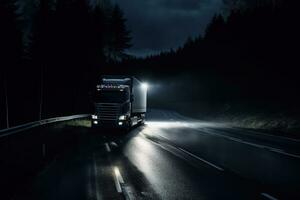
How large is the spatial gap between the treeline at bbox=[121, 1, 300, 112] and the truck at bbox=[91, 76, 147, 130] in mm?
16955

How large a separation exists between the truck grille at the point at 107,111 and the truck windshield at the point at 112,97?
363mm

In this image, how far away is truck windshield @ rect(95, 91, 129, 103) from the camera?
25891 mm

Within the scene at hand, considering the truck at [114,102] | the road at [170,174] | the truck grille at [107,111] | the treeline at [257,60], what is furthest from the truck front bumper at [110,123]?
the treeline at [257,60]

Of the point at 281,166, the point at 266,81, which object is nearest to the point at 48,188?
the point at 281,166

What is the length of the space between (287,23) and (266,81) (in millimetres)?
9521

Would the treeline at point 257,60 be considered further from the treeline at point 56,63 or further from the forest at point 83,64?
the treeline at point 56,63

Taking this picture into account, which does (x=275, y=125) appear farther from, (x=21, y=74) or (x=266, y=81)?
(x=21, y=74)

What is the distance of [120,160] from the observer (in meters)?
13.7

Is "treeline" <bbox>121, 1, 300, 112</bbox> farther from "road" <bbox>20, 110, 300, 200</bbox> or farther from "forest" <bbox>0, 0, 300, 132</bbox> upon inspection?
"road" <bbox>20, 110, 300, 200</bbox>

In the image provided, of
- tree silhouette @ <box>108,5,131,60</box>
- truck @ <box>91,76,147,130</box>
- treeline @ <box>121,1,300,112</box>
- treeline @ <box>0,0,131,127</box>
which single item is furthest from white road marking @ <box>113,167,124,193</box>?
tree silhouette @ <box>108,5,131,60</box>

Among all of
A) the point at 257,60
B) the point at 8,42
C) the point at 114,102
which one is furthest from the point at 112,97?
the point at 257,60

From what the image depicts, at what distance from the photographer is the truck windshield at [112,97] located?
2589 centimetres

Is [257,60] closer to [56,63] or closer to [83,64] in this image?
[83,64]

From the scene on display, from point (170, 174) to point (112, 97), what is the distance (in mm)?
15499
